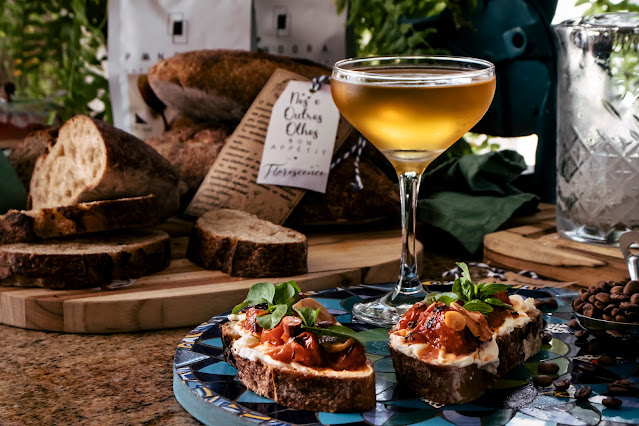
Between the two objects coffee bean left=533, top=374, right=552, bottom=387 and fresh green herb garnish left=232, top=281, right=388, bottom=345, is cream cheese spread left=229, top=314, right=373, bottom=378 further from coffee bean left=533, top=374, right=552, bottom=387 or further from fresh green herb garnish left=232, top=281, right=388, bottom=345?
Result: coffee bean left=533, top=374, right=552, bottom=387

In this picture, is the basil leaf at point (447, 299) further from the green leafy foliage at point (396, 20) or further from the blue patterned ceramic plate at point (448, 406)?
the green leafy foliage at point (396, 20)

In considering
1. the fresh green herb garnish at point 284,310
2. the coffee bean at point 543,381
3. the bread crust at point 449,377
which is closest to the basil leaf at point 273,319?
the fresh green herb garnish at point 284,310

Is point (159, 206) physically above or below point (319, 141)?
below

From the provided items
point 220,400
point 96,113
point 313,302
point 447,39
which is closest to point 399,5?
point 447,39

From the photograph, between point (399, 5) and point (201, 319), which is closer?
point (201, 319)

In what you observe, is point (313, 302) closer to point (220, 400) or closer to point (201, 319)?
point (220, 400)
